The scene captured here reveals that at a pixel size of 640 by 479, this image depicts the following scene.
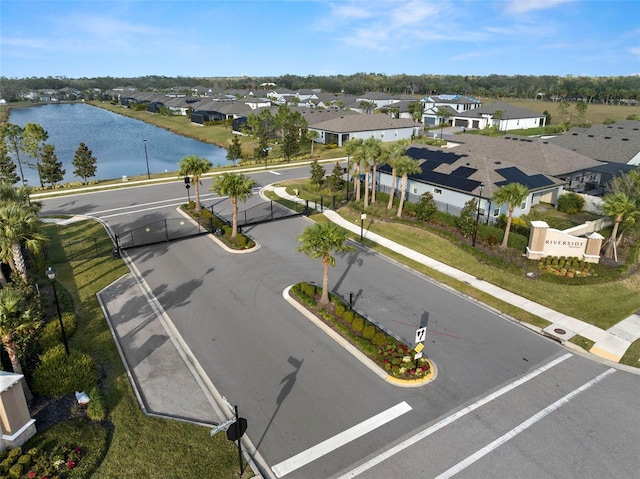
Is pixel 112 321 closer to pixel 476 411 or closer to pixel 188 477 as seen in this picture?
pixel 188 477

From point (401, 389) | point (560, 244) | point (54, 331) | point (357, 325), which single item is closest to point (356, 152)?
point (560, 244)

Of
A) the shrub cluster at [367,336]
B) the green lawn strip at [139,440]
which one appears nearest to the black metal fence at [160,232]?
the green lawn strip at [139,440]

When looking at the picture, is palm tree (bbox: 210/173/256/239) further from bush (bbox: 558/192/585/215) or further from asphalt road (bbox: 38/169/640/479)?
bush (bbox: 558/192/585/215)

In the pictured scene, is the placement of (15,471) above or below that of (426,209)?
below

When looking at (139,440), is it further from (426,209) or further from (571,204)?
(571,204)

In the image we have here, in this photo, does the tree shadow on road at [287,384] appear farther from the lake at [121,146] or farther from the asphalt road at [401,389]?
the lake at [121,146]

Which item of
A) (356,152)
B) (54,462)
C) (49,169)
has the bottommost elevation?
(54,462)

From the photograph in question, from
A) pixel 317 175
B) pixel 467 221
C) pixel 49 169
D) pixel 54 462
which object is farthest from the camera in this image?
pixel 49 169
